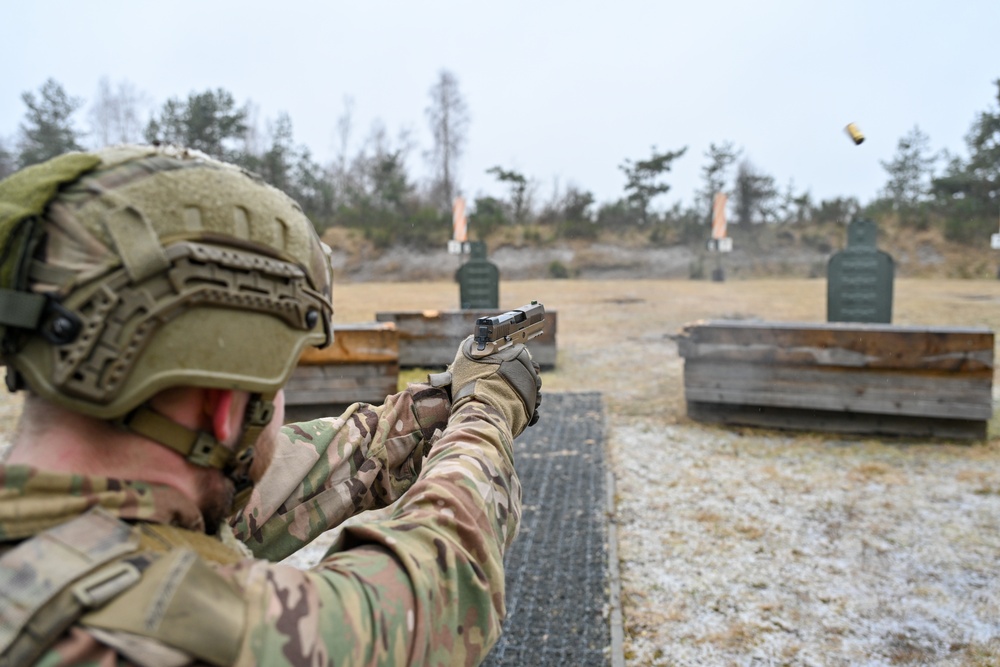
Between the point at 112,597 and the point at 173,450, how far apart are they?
0.87 ft

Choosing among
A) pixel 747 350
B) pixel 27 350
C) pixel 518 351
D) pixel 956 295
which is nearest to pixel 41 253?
pixel 27 350

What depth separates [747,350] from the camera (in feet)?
18.7

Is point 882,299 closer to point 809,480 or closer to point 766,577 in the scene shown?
point 809,480

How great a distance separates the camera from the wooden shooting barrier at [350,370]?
5.88m

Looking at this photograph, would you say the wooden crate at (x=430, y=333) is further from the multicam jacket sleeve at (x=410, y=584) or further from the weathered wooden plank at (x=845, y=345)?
the multicam jacket sleeve at (x=410, y=584)

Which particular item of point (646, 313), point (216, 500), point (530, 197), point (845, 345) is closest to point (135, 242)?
point (216, 500)

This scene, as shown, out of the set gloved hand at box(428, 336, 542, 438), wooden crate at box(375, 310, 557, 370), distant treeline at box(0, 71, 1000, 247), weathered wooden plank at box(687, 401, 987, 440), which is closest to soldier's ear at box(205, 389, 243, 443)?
gloved hand at box(428, 336, 542, 438)

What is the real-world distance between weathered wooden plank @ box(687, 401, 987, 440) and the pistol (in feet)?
13.5

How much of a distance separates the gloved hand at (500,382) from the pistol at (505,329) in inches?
Result: 1.0

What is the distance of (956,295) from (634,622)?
16.6m

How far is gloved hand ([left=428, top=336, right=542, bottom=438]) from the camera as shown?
5.65ft

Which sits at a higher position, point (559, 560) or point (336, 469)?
point (336, 469)

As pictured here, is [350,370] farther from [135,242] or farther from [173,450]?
[135,242]

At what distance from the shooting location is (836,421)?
5.61 metres
